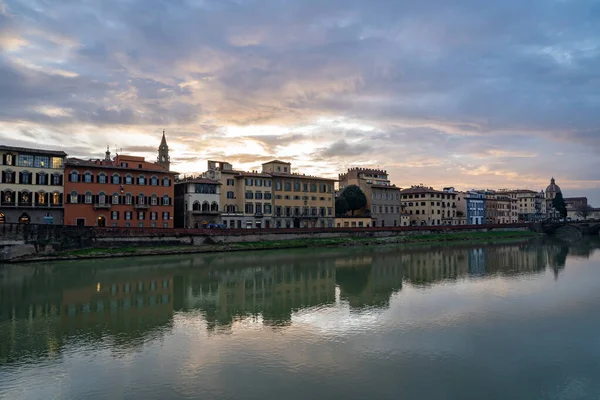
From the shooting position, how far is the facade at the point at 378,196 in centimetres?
9056

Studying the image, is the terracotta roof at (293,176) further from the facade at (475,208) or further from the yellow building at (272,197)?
the facade at (475,208)

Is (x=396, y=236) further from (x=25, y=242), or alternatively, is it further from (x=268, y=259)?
(x=25, y=242)

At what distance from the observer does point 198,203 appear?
65125mm

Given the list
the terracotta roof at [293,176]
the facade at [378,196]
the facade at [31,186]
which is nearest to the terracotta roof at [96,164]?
the facade at [31,186]

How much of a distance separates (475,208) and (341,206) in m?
45.8

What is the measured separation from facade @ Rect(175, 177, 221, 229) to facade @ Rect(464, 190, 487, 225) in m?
70.5

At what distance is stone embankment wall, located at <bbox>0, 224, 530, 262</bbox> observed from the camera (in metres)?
A: 42.7

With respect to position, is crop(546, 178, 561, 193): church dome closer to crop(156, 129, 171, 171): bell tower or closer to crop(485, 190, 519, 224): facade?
crop(485, 190, 519, 224): facade

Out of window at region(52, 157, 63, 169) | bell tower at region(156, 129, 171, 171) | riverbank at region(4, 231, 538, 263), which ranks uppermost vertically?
bell tower at region(156, 129, 171, 171)

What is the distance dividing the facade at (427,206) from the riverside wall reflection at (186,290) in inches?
1993

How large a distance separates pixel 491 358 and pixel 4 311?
2303 cm

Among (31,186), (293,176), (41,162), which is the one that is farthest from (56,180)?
(293,176)

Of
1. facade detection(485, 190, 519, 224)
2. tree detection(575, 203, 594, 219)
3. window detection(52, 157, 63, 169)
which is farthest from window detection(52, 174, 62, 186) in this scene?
tree detection(575, 203, 594, 219)

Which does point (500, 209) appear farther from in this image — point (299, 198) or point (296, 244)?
point (296, 244)
